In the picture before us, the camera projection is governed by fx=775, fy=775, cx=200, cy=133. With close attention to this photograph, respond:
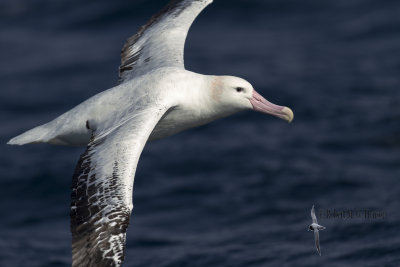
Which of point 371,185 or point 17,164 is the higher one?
point 17,164

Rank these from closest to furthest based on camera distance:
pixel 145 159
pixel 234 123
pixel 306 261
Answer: pixel 306 261
pixel 145 159
pixel 234 123

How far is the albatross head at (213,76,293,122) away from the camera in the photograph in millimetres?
11578

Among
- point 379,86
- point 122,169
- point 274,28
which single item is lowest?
point 122,169

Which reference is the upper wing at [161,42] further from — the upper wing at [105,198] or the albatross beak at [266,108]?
the upper wing at [105,198]

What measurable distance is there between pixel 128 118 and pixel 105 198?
4.73 ft

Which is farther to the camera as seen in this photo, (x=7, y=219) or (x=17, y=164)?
(x=17, y=164)

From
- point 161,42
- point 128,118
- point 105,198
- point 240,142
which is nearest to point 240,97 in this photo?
point 128,118

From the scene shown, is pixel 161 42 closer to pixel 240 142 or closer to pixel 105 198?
pixel 105 198

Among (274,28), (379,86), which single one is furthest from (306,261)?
(274,28)

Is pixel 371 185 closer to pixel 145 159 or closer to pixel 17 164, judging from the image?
pixel 145 159

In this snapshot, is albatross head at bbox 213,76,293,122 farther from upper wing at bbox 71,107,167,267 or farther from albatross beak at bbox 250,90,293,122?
upper wing at bbox 71,107,167,267

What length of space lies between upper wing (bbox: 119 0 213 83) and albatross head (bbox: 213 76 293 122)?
1062mm

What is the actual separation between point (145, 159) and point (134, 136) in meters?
7.98

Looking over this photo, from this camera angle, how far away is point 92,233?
9469 millimetres
